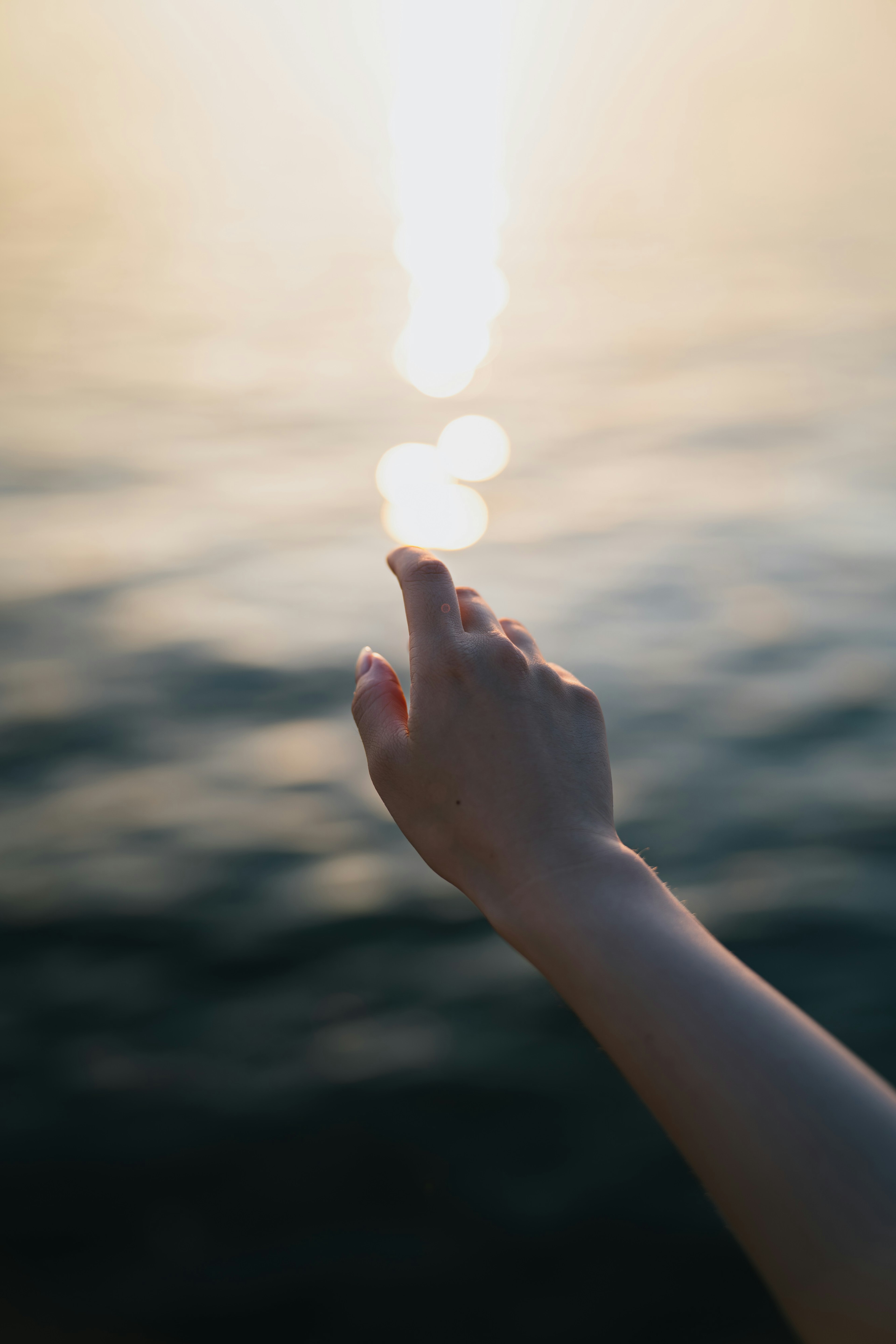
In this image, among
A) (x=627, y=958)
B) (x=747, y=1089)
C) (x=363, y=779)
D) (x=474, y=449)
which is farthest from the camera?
(x=474, y=449)

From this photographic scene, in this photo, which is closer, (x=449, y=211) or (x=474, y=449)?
(x=474, y=449)

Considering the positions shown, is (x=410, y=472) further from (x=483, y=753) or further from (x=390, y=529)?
(x=483, y=753)

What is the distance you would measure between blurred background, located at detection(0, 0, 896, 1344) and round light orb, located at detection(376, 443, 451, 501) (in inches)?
5.0

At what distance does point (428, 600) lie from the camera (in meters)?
1.39

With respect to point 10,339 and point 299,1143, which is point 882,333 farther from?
point 299,1143

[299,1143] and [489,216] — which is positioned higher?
Answer: [489,216]

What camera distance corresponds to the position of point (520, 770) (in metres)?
1.18

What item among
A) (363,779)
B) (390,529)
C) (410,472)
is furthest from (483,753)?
(410,472)

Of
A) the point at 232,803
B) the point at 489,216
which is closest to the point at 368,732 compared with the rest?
the point at 232,803

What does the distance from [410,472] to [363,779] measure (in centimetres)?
281

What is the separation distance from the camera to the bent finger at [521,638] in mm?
1398

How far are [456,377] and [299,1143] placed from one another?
5902mm

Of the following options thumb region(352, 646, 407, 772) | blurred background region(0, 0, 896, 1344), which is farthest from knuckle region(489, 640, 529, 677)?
blurred background region(0, 0, 896, 1344)

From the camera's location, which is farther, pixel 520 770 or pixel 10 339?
pixel 10 339
